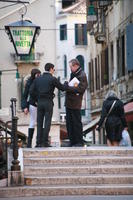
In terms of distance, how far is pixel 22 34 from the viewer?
21500mm

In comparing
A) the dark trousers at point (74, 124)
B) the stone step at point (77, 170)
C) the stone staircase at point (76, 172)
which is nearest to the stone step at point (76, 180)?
the stone staircase at point (76, 172)

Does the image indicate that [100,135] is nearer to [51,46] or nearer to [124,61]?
[51,46]

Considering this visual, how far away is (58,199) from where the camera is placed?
13719mm

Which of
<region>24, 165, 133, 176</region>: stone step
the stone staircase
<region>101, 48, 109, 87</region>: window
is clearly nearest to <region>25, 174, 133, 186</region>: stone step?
the stone staircase

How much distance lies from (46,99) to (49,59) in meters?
28.8

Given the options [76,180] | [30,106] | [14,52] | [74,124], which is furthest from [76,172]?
[14,52]

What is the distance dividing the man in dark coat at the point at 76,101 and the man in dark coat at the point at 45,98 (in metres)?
0.35

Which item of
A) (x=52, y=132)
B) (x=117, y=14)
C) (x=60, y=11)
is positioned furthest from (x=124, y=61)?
(x=60, y=11)

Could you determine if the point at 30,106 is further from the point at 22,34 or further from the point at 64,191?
the point at 64,191

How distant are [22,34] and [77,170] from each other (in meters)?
6.93

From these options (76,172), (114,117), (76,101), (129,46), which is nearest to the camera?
(76,172)

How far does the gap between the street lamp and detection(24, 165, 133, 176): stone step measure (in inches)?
265

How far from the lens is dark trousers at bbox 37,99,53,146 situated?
1769 cm

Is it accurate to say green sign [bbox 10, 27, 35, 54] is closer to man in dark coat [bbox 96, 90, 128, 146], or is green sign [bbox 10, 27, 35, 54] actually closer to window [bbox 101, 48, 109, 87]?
man in dark coat [bbox 96, 90, 128, 146]
